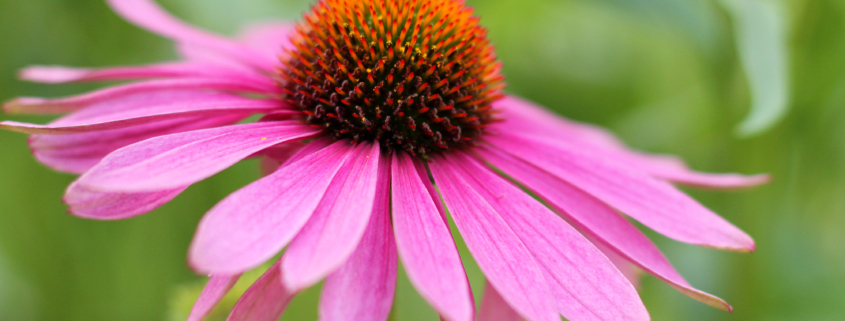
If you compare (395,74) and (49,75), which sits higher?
(49,75)

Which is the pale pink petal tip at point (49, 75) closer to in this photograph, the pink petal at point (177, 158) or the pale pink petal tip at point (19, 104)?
the pale pink petal tip at point (19, 104)

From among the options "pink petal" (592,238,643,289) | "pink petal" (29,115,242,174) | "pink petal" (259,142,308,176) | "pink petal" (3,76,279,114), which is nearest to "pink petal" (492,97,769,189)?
"pink petal" (592,238,643,289)

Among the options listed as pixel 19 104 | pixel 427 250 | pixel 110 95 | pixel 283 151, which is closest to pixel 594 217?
pixel 427 250

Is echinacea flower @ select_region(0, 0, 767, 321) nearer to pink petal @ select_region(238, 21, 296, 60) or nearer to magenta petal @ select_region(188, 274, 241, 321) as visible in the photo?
magenta petal @ select_region(188, 274, 241, 321)

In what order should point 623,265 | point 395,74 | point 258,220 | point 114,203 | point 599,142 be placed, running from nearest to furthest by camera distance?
1. point 258,220
2. point 114,203
3. point 395,74
4. point 623,265
5. point 599,142

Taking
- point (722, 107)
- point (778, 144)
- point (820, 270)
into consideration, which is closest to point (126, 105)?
point (722, 107)

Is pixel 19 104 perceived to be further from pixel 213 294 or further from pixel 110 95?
pixel 213 294

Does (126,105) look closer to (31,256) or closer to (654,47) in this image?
(31,256)

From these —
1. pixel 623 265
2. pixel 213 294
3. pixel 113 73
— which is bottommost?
pixel 623 265
